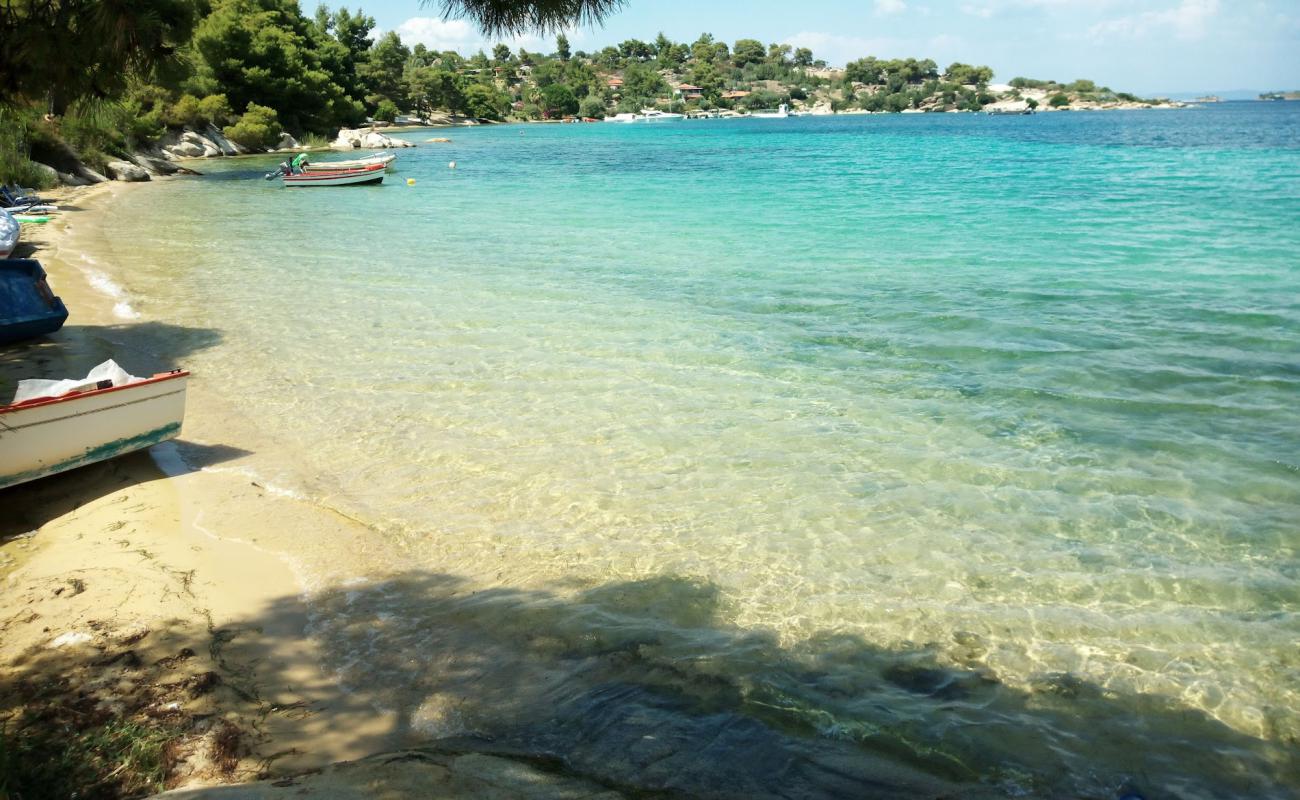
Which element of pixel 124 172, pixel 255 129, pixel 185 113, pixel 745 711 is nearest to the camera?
pixel 745 711

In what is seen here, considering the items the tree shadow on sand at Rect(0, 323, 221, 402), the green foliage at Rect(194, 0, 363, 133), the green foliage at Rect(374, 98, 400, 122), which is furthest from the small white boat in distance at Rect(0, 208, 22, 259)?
the green foliage at Rect(374, 98, 400, 122)

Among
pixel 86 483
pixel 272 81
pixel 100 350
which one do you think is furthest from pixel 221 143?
pixel 86 483

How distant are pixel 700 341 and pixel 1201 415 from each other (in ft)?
18.5

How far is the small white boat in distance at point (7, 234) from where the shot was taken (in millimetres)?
14219

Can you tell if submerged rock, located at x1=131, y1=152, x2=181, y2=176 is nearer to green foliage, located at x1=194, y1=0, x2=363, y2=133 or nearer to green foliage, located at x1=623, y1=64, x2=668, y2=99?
green foliage, located at x1=194, y1=0, x2=363, y2=133

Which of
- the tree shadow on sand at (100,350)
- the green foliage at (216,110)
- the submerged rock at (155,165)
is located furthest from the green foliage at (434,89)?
the tree shadow on sand at (100,350)

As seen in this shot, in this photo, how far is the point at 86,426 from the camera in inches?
266

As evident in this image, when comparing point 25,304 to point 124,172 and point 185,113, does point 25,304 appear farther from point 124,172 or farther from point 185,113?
point 185,113

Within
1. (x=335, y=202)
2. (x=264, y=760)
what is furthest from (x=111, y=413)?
(x=335, y=202)

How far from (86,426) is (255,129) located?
193 ft

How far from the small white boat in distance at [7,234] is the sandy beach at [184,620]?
9.10m

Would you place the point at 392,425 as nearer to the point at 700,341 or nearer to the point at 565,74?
the point at 700,341

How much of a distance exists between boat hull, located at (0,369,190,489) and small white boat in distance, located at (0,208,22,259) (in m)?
9.64

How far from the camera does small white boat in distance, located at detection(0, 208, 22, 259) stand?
46.6 ft
